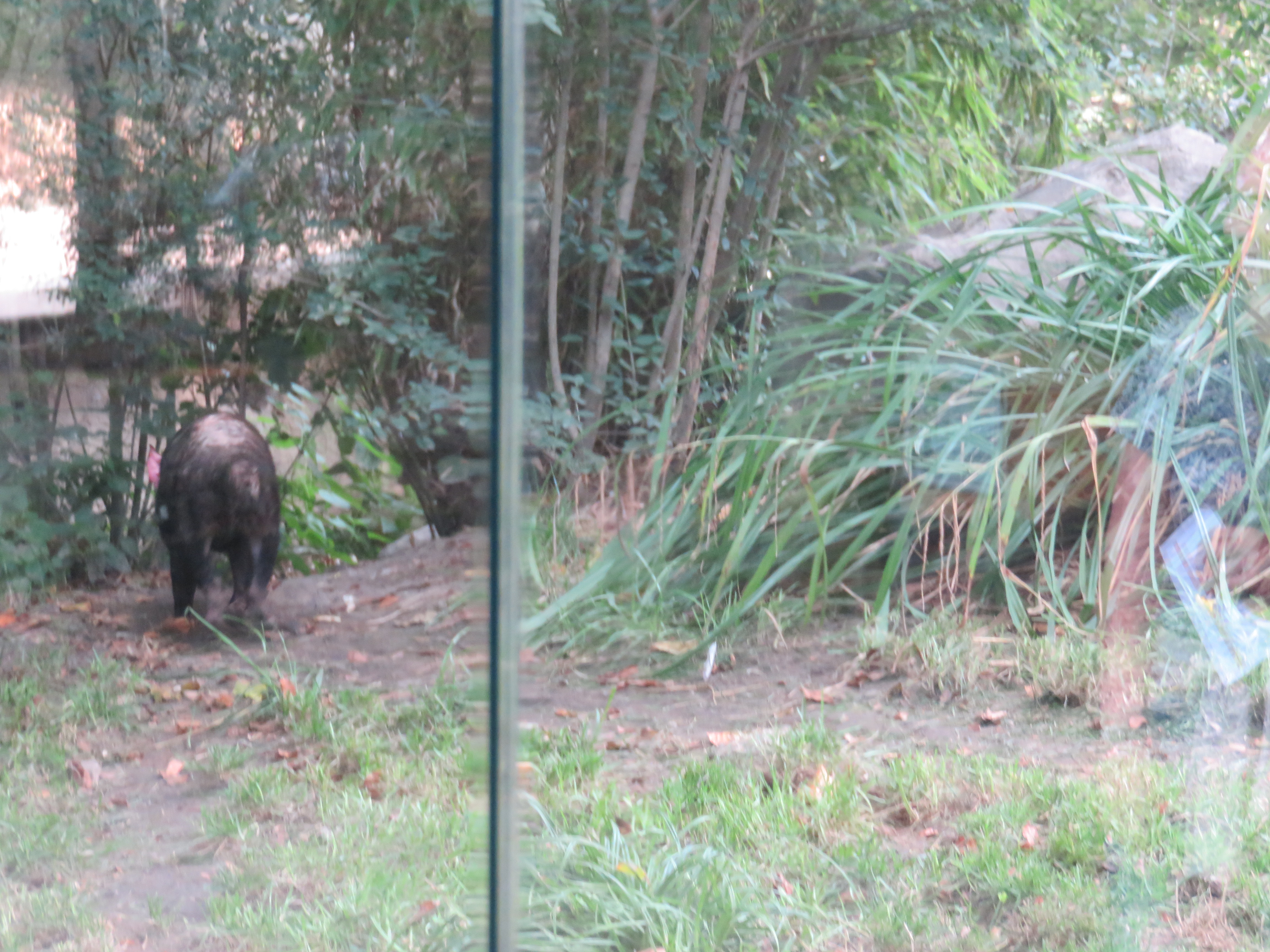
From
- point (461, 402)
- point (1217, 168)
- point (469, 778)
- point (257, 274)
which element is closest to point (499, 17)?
point (461, 402)

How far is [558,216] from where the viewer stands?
4.99 ft

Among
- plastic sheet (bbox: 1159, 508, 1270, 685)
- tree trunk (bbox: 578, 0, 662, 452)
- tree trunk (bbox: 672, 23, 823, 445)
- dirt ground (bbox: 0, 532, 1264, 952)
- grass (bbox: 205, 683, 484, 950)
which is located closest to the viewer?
grass (bbox: 205, 683, 484, 950)

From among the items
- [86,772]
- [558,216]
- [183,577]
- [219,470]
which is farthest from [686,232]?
[86,772]

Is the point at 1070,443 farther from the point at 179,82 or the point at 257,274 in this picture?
the point at 179,82

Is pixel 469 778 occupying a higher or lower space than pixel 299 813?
higher

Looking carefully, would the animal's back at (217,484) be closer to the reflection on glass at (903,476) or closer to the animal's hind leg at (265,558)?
the animal's hind leg at (265,558)

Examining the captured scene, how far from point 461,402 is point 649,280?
31.1 inches

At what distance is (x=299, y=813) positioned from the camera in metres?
1.37

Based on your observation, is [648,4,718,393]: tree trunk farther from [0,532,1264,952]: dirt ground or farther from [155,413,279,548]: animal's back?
[155,413,279,548]: animal's back

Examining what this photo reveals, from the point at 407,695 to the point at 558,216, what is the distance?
71cm

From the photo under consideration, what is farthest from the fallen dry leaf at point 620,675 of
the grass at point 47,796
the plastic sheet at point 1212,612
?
the plastic sheet at point 1212,612

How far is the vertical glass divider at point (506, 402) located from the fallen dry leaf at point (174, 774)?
737mm

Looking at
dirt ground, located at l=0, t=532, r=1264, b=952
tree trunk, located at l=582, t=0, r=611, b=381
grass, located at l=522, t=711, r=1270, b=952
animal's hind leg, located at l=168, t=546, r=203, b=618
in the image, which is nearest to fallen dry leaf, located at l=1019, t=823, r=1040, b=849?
grass, located at l=522, t=711, r=1270, b=952

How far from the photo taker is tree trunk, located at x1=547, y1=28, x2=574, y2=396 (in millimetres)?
1403
